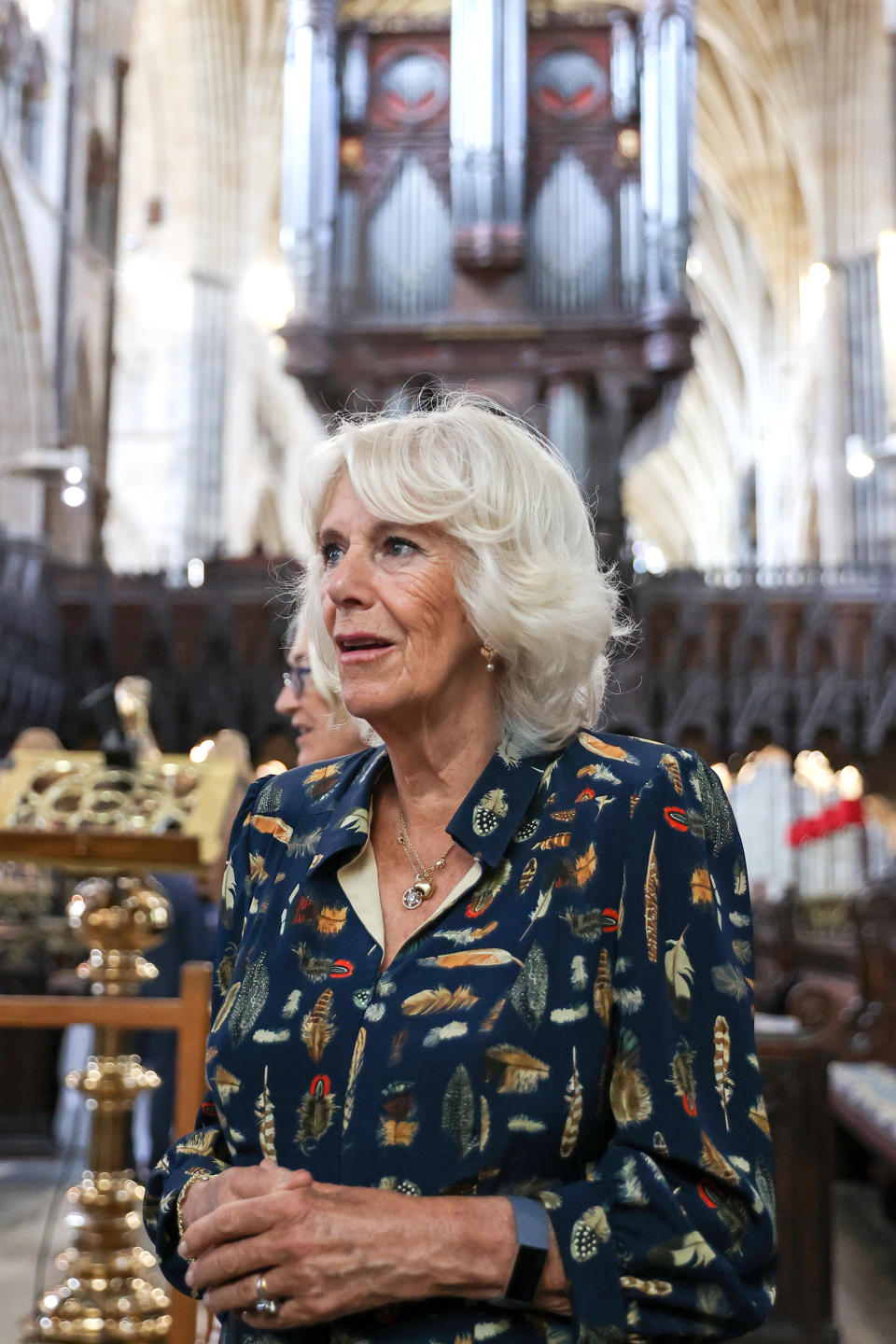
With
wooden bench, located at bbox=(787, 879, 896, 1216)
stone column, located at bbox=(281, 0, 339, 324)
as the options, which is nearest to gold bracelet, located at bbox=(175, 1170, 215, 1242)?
wooden bench, located at bbox=(787, 879, 896, 1216)

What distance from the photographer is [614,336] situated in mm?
12273

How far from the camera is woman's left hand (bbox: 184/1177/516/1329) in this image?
126 centimetres

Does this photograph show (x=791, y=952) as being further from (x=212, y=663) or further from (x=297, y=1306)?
(x=297, y=1306)

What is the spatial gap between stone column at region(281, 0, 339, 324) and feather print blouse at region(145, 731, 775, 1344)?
1167cm

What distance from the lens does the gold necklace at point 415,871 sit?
1457 mm

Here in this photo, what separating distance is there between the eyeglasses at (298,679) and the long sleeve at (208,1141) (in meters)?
1.05

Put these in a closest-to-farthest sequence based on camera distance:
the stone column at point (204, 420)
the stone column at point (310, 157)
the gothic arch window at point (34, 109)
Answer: the stone column at point (310, 157) → the gothic arch window at point (34, 109) → the stone column at point (204, 420)

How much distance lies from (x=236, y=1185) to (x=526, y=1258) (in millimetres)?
273

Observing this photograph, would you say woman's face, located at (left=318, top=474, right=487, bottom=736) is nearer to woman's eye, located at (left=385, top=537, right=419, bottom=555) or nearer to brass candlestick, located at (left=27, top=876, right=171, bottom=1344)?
woman's eye, located at (left=385, top=537, right=419, bottom=555)

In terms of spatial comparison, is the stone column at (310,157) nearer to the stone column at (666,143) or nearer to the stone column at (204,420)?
the stone column at (666,143)

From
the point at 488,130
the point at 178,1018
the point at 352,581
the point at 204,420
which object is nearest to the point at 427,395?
the point at 178,1018

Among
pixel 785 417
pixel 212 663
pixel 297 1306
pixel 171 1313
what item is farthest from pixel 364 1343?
pixel 785 417

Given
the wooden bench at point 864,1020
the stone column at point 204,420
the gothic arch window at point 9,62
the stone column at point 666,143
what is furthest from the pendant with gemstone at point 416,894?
the stone column at point 204,420

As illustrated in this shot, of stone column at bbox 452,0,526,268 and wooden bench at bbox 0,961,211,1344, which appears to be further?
stone column at bbox 452,0,526,268
